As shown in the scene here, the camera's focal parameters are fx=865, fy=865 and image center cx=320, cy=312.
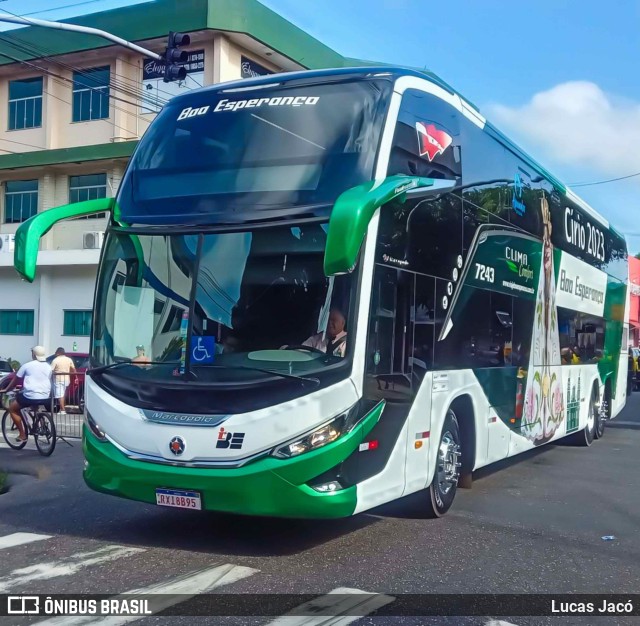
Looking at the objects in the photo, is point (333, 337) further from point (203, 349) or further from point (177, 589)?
point (177, 589)

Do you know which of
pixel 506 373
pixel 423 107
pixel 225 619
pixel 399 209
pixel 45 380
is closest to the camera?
pixel 225 619

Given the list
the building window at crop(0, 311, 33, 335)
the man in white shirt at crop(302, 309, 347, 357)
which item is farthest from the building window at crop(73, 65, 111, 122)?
the man in white shirt at crop(302, 309, 347, 357)

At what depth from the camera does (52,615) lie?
5.54m

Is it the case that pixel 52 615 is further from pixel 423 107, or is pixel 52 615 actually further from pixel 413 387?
pixel 423 107

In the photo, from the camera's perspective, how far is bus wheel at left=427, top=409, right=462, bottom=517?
8680 millimetres

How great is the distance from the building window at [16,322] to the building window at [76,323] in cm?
173

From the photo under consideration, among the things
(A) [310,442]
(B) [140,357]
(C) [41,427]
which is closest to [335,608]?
(A) [310,442]

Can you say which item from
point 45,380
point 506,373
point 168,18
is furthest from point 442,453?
point 168,18

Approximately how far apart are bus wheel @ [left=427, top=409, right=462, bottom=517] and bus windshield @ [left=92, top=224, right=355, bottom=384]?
2.37m

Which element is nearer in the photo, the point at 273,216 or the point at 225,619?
the point at 225,619

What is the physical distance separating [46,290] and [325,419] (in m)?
25.6

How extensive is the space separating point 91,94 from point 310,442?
84.5 feet

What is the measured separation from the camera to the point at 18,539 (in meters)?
7.71

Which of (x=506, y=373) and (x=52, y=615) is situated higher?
(x=506, y=373)
